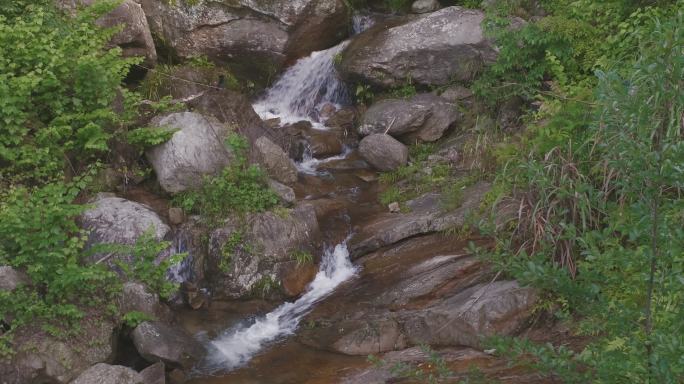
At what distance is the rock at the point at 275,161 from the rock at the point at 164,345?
3.15 meters

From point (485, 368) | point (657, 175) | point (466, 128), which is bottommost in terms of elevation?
point (485, 368)

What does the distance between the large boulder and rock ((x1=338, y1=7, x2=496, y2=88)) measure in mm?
1040

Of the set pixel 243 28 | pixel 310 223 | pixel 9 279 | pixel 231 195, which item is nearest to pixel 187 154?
pixel 231 195

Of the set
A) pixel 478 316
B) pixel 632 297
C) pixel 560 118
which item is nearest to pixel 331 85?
pixel 560 118

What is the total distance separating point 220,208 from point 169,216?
63 cm

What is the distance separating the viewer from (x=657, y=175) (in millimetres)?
A: 2629

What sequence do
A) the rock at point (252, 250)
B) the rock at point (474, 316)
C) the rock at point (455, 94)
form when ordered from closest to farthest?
the rock at point (474, 316)
the rock at point (252, 250)
the rock at point (455, 94)

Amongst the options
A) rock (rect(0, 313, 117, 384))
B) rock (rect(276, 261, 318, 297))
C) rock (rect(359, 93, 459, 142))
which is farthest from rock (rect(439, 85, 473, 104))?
rock (rect(0, 313, 117, 384))

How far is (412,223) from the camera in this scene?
26.8 feet

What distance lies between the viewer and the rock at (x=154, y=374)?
6250mm

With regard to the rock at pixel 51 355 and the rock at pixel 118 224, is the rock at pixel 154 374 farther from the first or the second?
the rock at pixel 118 224

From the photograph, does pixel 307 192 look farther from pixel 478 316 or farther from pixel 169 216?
pixel 478 316

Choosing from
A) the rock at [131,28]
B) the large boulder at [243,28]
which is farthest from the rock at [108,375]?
the large boulder at [243,28]

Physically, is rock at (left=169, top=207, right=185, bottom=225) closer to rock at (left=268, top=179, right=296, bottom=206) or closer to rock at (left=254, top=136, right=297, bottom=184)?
rock at (left=268, top=179, right=296, bottom=206)
